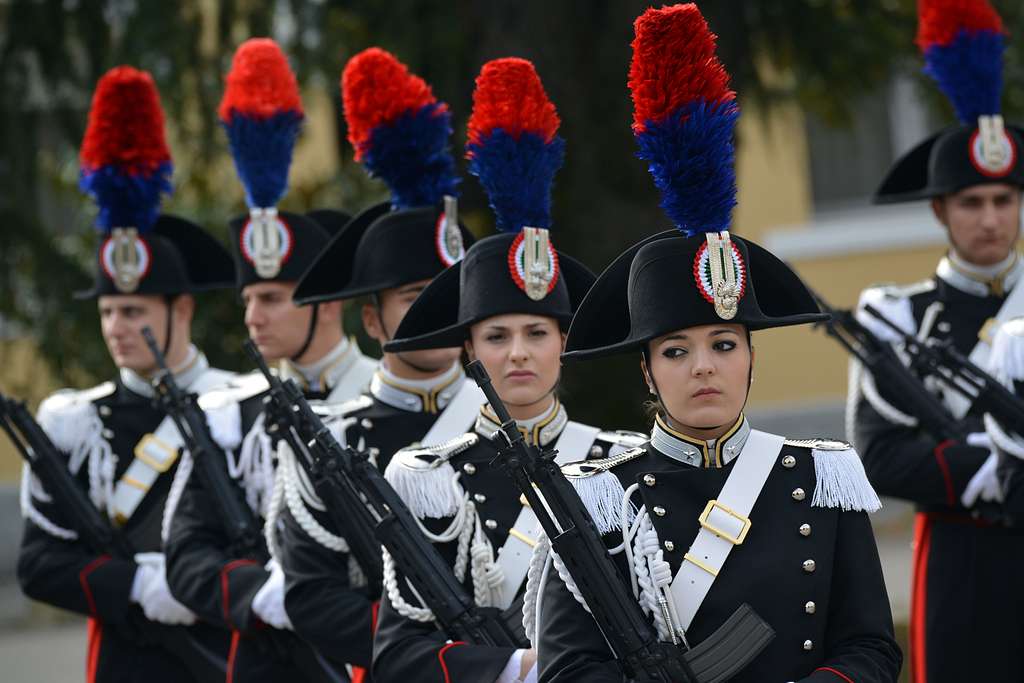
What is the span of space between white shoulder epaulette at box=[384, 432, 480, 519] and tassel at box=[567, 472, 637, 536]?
69 cm

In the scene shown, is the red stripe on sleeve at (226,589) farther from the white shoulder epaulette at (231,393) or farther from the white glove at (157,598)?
the white shoulder epaulette at (231,393)

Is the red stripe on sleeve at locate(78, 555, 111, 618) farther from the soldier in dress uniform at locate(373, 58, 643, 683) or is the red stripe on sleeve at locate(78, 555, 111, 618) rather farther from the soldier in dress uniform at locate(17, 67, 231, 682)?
the soldier in dress uniform at locate(373, 58, 643, 683)

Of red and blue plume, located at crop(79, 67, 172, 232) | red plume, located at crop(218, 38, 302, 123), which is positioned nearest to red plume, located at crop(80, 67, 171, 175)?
red and blue plume, located at crop(79, 67, 172, 232)

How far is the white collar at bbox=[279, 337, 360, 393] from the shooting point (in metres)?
5.93

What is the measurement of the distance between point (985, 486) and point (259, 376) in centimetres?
258

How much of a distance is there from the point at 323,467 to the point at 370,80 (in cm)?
138

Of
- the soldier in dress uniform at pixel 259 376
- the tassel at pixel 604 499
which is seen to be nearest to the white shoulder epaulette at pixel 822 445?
the tassel at pixel 604 499

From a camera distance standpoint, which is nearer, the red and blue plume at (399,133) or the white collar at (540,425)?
the white collar at (540,425)

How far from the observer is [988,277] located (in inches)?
243

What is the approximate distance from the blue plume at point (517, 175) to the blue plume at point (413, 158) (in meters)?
0.82

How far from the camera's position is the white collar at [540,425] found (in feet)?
14.5

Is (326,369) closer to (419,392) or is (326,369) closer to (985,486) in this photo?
(419,392)

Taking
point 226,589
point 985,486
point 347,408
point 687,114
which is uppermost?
point 687,114

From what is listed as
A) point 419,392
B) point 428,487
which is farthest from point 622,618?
point 419,392
